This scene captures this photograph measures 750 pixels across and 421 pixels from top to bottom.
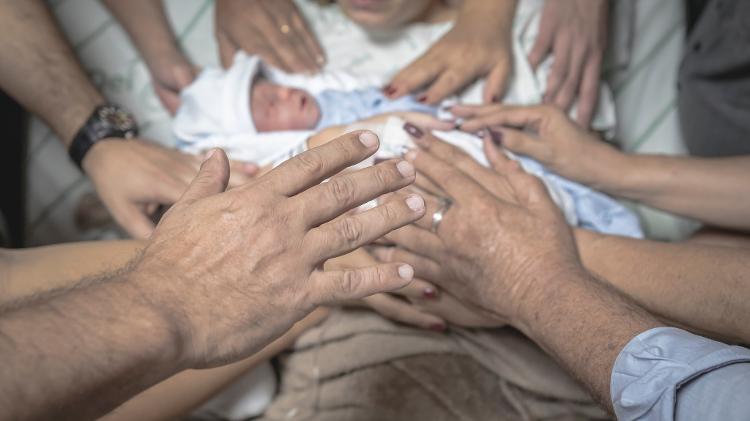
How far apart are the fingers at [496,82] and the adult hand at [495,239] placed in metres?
0.28

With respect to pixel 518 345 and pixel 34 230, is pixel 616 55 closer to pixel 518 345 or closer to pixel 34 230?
pixel 518 345

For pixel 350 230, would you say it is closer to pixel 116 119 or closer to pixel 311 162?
pixel 311 162

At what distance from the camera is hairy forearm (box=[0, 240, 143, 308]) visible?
902 millimetres

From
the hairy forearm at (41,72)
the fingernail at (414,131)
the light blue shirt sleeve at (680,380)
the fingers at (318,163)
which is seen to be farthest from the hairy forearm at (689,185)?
the hairy forearm at (41,72)

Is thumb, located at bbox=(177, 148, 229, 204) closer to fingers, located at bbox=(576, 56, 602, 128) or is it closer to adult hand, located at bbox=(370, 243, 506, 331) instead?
adult hand, located at bbox=(370, 243, 506, 331)

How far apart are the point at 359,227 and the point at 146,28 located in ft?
3.42

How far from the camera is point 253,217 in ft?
2.09

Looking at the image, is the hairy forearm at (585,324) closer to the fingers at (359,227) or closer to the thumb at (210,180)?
the fingers at (359,227)

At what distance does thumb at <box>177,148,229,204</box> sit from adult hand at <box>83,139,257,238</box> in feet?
1.42

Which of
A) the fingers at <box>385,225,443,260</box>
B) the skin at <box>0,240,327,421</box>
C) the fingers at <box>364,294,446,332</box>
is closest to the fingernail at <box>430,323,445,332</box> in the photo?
the fingers at <box>364,294,446,332</box>

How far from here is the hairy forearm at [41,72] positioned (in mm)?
1208

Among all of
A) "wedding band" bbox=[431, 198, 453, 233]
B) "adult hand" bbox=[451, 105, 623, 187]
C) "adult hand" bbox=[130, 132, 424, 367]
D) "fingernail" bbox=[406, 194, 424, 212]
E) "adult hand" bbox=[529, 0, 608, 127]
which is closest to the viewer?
"adult hand" bbox=[130, 132, 424, 367]

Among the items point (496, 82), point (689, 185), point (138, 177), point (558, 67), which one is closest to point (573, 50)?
point (558, 67)

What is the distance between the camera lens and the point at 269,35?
1.43 metres
